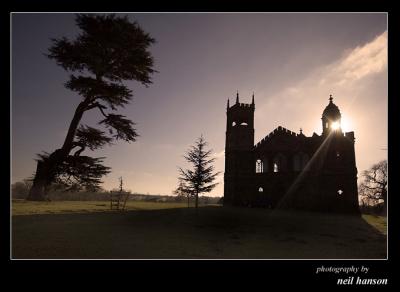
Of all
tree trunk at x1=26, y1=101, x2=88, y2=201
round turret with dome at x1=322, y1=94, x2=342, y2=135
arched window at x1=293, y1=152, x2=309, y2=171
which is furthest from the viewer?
arched window at x1=293, y1=152, x2=309, y2=171

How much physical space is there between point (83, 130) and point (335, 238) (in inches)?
657

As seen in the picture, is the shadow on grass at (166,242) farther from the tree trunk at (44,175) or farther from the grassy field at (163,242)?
the tree trunk at (44,175)

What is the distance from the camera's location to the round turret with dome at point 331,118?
3017 centimetres

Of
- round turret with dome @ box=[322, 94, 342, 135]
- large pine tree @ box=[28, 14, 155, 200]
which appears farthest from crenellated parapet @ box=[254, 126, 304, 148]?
large pine tree @ box=[28, 14, 155, 200]

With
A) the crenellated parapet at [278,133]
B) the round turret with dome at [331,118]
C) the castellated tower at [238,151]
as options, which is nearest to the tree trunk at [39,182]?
the castellated tower at [238,151]

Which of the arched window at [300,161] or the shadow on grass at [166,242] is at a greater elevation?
the arched window at [300,161]

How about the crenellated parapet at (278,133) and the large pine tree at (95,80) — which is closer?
the large pine tree at (95,80)

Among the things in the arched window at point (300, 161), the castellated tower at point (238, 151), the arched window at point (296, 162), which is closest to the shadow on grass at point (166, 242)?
the castellated tower at point (238, 151)

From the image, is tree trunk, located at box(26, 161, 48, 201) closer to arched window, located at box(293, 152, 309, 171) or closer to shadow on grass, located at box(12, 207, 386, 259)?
shadow on grass, located at box(12, 207, 386, 259)

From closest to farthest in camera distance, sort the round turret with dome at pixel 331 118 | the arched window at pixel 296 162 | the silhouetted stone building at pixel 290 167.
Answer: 1. the silhouetted stone building at pixel 290 167
2. the round turret with dome at pixel 331 118
3. the arched window at pixel 296 162

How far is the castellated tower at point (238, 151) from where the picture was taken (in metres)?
31.4

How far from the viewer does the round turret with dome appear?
3017 cm

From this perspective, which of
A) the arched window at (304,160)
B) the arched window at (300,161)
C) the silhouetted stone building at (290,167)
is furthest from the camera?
the arched window at (300,161)
